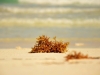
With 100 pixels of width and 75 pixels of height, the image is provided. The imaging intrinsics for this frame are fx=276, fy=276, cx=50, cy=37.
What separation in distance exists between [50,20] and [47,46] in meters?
0.28

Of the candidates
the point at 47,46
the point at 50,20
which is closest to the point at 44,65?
the point at 47,46

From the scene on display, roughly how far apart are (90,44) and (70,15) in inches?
15.2

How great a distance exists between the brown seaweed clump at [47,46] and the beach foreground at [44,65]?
105 mm

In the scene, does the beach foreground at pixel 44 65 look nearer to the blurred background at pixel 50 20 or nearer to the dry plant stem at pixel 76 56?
the dry plant stem at pixel 76 56

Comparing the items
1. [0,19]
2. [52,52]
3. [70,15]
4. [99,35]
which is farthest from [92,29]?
[0,19]

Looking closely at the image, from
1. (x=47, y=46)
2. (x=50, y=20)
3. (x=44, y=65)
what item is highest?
(x=50, y=20)

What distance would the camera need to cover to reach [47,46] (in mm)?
2926

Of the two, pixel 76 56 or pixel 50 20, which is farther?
pixel 50 20

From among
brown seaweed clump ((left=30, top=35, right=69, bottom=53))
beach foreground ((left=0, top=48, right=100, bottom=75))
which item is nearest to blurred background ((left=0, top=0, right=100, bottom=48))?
brown seaweed clump ((left=30, top=35, right=69, bottom=53))

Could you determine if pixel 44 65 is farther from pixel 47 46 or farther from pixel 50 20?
pixel 50 20

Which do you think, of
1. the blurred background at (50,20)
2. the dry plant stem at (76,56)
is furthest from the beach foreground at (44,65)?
the blurred background at (50,20)

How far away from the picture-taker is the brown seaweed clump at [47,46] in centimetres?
288

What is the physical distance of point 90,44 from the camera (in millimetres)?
2980

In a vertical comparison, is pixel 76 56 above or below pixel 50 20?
below
